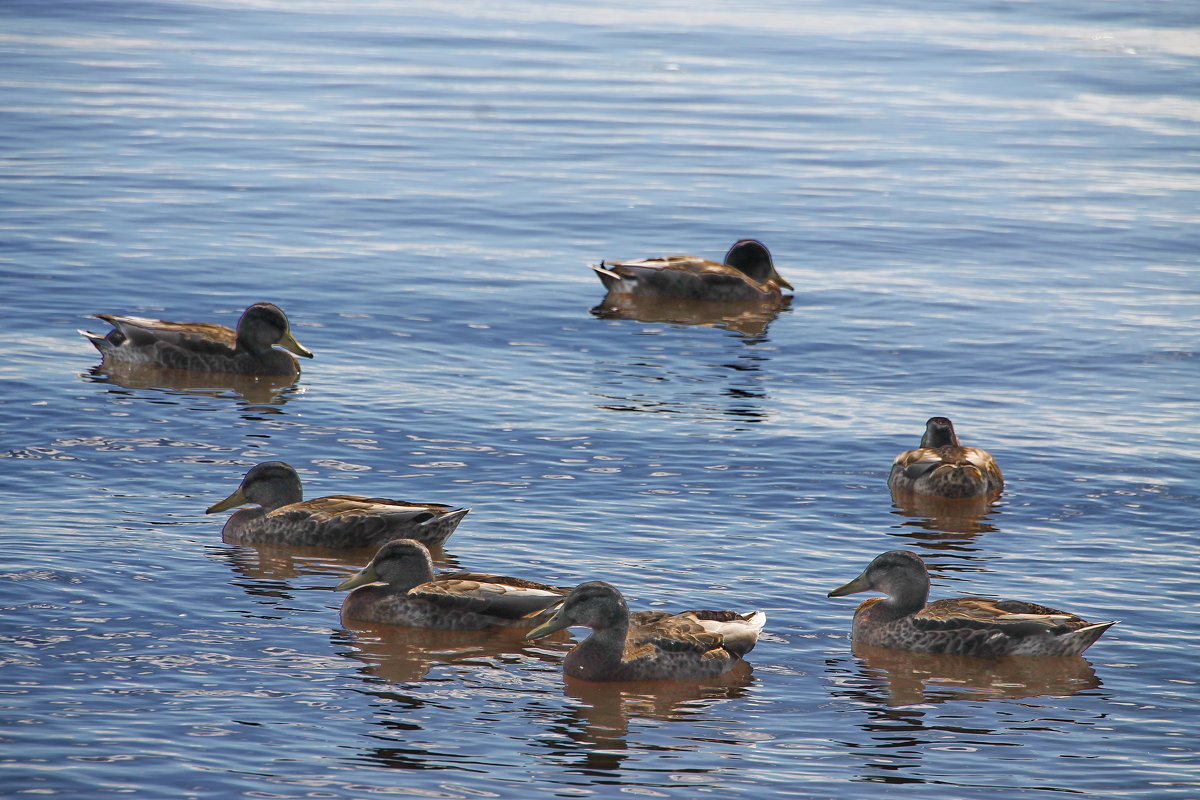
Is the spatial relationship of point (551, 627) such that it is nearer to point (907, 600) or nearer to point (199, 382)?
point (907, 600)

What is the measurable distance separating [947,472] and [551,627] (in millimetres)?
4962

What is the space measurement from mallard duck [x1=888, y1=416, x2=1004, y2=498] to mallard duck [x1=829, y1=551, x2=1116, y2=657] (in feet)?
9.23

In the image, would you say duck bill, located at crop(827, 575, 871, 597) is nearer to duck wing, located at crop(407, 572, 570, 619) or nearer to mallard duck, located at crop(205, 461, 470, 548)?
duck wing, located at crop(407, 572, 570, 619)

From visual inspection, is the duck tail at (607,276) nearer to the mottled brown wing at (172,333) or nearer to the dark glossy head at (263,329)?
the dark glossy head at (263,329)

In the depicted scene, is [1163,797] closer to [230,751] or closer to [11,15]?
[230,751]

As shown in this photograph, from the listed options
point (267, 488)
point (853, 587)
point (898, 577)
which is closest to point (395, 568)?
point (267, 488)

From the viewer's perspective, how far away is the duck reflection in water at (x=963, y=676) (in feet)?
37.2

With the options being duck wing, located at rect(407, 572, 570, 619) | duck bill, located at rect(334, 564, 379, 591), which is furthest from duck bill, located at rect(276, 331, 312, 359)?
duck wing, located at rect(407, 572, 570, 619)

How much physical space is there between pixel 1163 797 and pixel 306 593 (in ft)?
20.4

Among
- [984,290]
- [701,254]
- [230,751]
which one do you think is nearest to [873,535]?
[230,751]

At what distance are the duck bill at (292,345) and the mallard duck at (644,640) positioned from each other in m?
8.29

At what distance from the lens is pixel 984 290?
2364cm

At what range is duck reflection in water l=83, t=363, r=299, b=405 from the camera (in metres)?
18.2

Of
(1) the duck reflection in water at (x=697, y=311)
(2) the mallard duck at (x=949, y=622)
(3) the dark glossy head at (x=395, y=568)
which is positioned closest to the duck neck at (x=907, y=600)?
(2) the mallard duck at (x=949, y=622)
